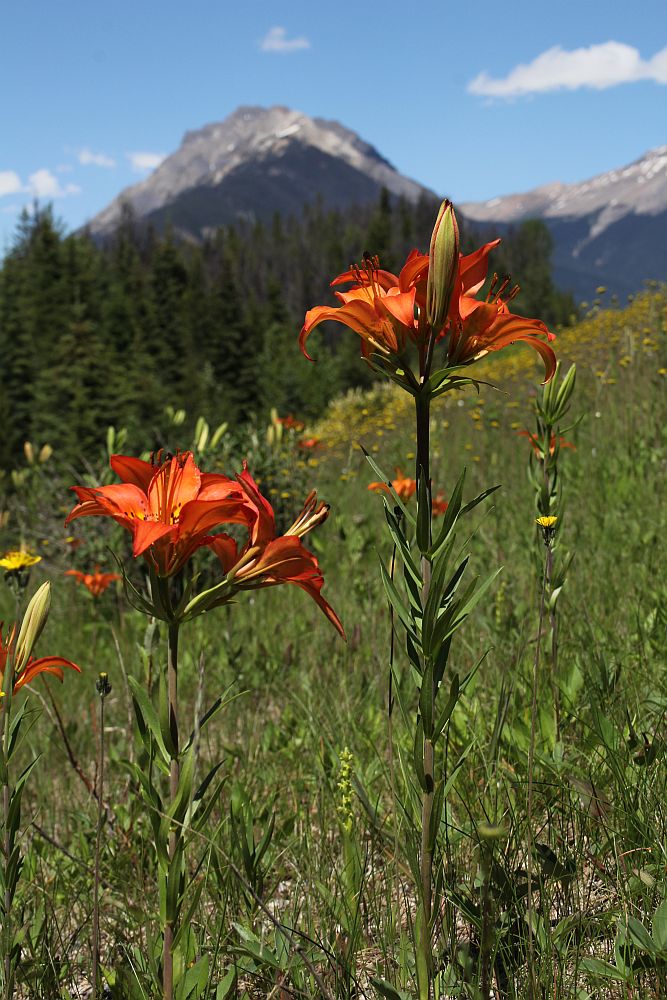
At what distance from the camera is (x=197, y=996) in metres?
1.22

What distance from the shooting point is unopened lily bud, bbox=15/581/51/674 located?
140cm

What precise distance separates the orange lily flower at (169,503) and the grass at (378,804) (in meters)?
0.20

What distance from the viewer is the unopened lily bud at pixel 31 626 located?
55.1 inches

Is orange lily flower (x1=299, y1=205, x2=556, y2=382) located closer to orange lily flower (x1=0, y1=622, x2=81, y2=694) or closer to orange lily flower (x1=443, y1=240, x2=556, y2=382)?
orange lily flower (x1=443, y1=240, x2=556, y2=382)

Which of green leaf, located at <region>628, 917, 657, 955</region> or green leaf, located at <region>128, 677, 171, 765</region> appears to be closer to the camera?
green leaf, located at <region>128, 677, 171, 765</region>

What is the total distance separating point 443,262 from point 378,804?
4.69 ft

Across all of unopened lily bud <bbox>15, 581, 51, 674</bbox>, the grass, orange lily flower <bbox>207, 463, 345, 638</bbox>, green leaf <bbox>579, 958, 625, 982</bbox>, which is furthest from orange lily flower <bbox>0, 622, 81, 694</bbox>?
green leaf <bbox>579, 958, 625, 982</bbox>

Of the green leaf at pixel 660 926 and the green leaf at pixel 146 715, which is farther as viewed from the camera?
the green leaf at pixel 660 926

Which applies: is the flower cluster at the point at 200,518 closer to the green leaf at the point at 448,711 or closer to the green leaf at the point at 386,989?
the green leaf at the point at 448,711

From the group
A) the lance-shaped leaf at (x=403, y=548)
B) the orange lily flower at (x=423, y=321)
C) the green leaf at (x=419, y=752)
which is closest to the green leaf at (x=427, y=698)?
the green leaf at (x=419, y=752)

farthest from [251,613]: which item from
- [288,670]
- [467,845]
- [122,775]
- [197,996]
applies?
[197,996]

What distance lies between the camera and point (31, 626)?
140cm

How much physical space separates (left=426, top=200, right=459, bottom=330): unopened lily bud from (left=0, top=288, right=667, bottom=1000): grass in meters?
0.37

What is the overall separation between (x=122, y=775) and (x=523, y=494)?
11.0ft
